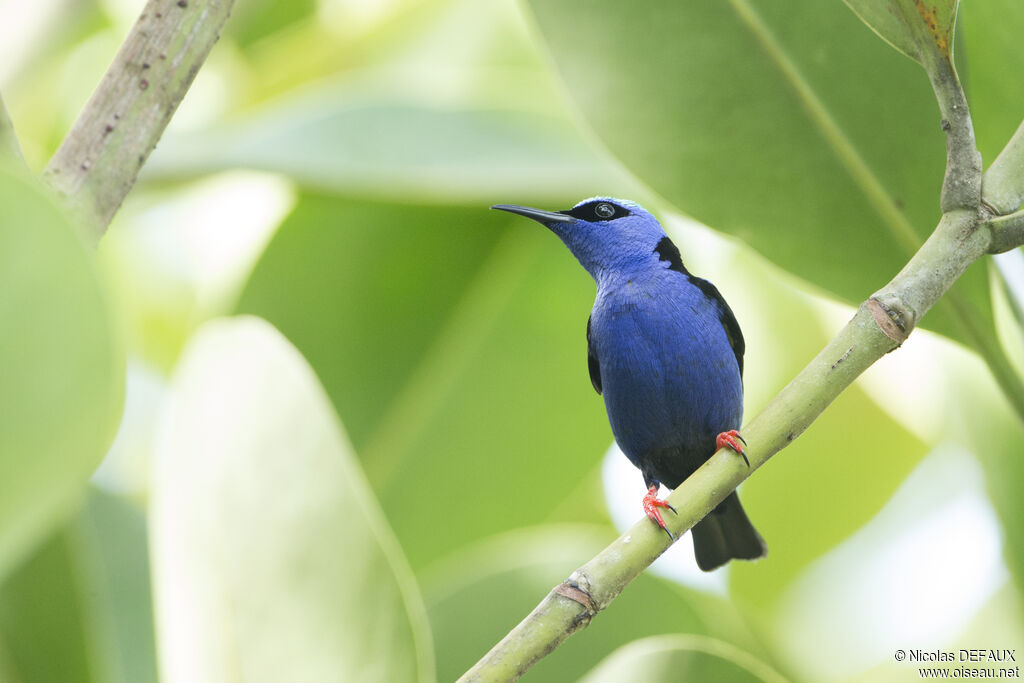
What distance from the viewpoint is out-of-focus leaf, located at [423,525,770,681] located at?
65.4 inches

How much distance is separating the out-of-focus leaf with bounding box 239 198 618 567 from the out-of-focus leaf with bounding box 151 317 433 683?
1.42ft

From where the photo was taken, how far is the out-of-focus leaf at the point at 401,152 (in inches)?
84.0

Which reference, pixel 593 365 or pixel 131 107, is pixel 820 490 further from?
pixel 131 107

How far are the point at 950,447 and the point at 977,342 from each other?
683mm

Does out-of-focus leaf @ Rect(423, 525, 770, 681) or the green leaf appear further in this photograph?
out-of-focus leaf @ Rect(423, 525, 770, 681)


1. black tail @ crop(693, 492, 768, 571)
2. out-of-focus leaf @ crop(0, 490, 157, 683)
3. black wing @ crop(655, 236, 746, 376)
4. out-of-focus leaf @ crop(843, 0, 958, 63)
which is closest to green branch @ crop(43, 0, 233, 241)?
out-of-focus leaf @ crop(0, 490, 157, 683)

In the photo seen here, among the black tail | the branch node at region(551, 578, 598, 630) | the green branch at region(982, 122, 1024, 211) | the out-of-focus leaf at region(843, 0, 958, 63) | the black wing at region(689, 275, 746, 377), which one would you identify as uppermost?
the out-of-focus leaf at region(843, 0, 958, 63)

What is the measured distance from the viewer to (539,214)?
6.86 feet

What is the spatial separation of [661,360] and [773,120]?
0.63 meters

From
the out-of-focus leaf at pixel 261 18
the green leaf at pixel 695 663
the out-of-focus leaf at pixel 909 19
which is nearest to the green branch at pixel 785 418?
the out-of-focus leaf at pixel 909 19

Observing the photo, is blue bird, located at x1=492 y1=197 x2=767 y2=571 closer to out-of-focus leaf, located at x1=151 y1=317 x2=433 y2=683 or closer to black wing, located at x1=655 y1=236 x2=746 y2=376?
black wing, located at x1=655 y1=236 x2=746 y2=376

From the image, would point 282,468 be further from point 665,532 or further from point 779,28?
point 779,28

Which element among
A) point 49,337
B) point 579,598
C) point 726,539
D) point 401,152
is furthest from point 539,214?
point 49,337

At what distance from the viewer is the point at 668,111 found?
1687 millimetres
